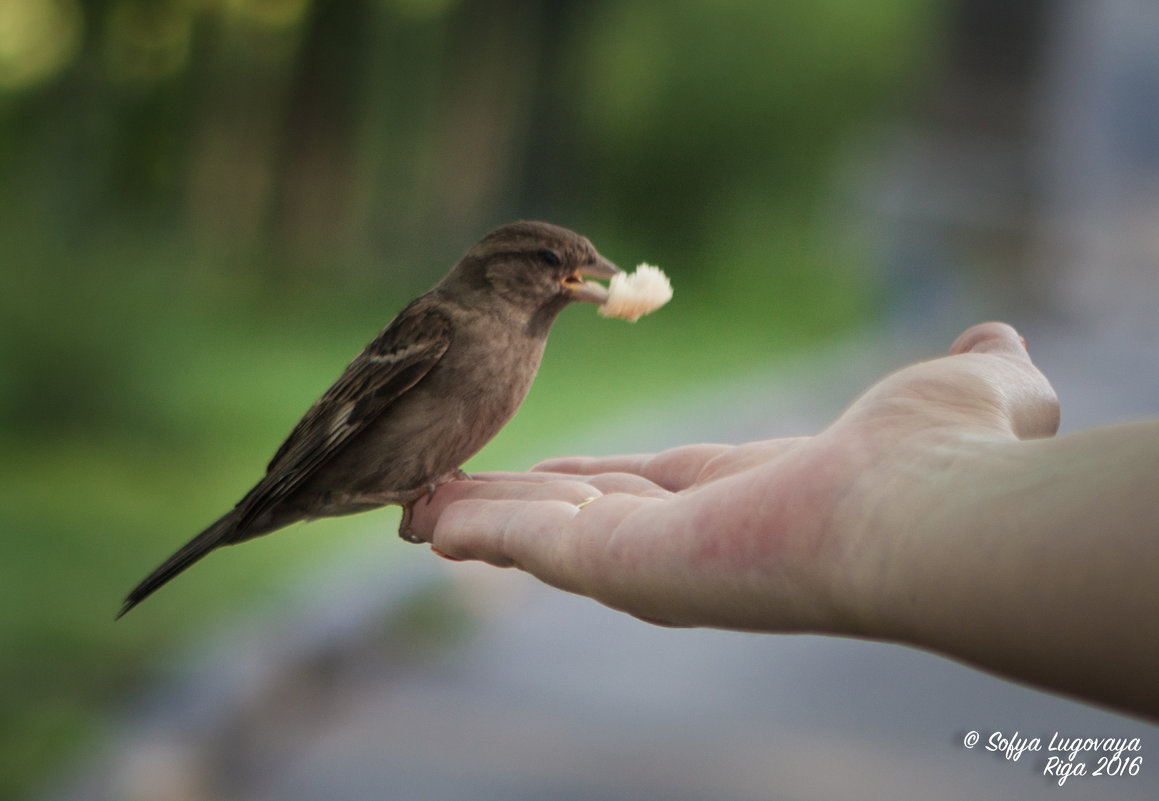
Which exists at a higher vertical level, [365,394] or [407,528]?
[365,394]

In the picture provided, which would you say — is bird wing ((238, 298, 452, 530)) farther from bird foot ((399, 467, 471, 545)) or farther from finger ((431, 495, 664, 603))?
finger ((431, 495, 664, 603))

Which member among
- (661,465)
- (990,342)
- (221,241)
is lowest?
(661,465)

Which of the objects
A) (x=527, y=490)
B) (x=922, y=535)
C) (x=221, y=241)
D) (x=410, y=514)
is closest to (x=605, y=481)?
(x=527, y=490)

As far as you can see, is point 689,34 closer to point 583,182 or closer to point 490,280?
point 583,182

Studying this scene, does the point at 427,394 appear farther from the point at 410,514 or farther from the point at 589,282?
the point at 589,282

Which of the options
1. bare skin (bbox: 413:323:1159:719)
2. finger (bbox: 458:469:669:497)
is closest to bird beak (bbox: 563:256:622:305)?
finger (bbox: 458:469:669:497)

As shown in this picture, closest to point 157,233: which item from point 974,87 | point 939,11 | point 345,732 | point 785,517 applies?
point 345,732
